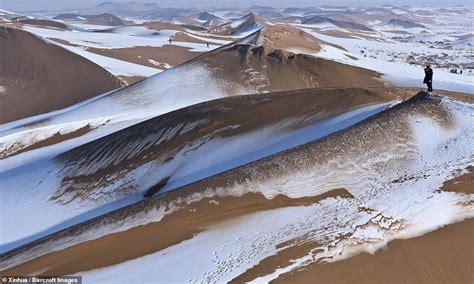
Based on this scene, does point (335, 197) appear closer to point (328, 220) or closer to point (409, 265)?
point (328, 220)

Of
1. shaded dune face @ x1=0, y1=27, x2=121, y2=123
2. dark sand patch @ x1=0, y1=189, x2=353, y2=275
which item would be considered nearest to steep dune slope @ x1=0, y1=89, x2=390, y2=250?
dark sand patch @ x1=0, y1=189, x2=353, y2=275

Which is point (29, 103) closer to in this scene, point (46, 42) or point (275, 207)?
point (46, 42)

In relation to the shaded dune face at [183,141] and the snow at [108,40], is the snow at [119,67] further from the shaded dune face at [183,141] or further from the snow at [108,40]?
the shaded dune face at [183,141]

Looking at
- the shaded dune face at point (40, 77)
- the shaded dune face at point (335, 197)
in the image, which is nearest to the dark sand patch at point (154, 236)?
the shaded dune face at point (335, 197)

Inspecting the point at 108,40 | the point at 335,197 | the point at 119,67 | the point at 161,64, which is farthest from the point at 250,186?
the point at 108,40

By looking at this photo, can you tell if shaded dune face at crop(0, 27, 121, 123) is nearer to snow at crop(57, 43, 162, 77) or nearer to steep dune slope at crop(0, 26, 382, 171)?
snow at crop(57, 43, 162, 77)

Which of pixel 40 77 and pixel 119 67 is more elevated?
pixel 119 67
